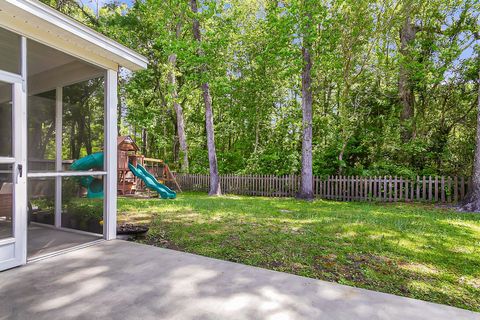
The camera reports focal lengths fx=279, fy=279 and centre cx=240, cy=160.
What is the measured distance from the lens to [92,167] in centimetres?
386

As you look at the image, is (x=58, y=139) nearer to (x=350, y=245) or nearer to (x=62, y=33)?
(x=62, y=33)

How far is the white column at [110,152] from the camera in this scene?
3.83 metres

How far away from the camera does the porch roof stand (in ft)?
8.84

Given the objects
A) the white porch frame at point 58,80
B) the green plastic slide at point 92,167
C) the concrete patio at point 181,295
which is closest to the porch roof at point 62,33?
the white porch frame at point 58,80

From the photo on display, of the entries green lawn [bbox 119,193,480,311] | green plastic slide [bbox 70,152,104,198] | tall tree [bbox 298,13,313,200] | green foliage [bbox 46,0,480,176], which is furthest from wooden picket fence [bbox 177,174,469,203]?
green plastic slide [bbox 70,152,104,198]

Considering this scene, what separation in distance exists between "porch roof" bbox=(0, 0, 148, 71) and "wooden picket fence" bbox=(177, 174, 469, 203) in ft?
24.5

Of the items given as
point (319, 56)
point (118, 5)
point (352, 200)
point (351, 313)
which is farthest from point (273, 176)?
point (118, 5)

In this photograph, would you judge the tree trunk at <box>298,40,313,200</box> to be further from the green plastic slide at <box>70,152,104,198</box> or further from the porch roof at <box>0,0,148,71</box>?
the green plastic slide at <box>70,152,104,198</box>

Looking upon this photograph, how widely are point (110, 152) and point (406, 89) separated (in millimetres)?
10461

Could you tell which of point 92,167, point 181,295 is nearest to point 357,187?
point 92,167

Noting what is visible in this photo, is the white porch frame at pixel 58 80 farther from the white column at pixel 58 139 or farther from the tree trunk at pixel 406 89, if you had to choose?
the tree trunk at pixel 406 89

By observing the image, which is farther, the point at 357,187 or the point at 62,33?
the point at 357,187

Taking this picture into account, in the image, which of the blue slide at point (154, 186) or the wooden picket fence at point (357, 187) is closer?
the wooden picket fence at point (357, 187)

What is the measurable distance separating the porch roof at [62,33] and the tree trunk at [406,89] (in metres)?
9.40
